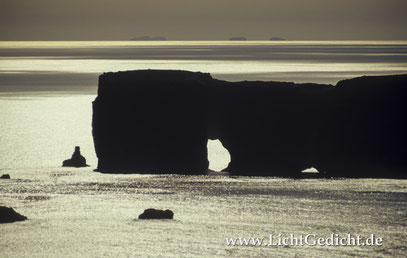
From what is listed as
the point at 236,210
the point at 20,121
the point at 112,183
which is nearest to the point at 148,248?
the point at 236,210

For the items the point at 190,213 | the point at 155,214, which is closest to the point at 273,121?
the point at 190,213

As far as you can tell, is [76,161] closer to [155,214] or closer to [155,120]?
[155,120]

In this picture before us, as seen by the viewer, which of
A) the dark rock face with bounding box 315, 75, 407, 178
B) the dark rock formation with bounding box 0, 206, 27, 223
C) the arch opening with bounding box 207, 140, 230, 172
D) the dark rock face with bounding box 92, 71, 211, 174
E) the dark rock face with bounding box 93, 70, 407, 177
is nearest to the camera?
the dark rock formation with bounding box 0, 206, 27, 223

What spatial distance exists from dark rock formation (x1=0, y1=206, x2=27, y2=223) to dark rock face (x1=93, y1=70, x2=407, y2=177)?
573 inches

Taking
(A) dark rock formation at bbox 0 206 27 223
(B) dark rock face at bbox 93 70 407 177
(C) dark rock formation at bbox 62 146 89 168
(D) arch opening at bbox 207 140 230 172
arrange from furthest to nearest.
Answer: (D) arch opening at bbox 207 140 230 172 < (C) dark rock formation at bbox 62 146 89 168 < (B) dark rock face at bbox 93 70 407 177 < (A) dark rock formation at bbox 0 206 27 223

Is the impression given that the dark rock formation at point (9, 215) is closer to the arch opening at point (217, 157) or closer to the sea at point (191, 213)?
the sea at point (191, 213)

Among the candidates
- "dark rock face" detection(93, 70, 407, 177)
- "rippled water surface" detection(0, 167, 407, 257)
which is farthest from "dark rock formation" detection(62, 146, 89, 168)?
"dark rock face" detection(93, 70, 407, 177)

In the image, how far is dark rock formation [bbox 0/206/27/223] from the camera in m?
45.0

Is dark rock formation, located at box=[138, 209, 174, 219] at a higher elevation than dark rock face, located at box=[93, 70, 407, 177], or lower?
lower

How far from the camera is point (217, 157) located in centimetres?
7075

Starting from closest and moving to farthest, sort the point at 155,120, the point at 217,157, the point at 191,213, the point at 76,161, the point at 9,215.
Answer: the point at 9,215 < the point at 191,213 < the point at 155,120 < the point at 76,161 < the point at 217,157

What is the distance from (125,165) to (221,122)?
5738 mm

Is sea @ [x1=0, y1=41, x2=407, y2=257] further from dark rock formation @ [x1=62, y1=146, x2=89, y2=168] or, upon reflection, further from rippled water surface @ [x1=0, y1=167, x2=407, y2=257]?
dark rock formation @ [x1=62, y1=146, x2=89, y2=168]

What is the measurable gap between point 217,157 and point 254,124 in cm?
1189
